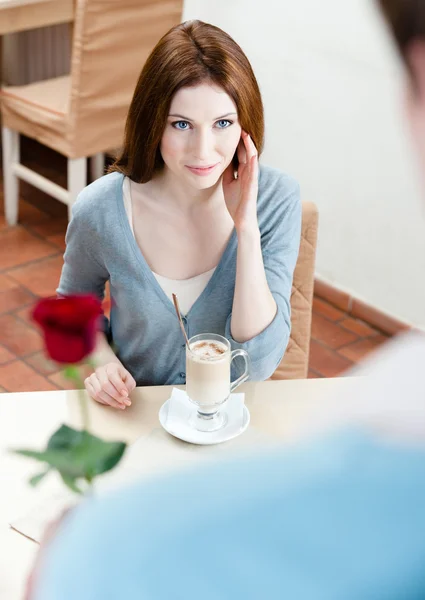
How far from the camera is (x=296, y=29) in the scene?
9.21 ft

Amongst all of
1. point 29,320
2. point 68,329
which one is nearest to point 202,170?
point 68,329

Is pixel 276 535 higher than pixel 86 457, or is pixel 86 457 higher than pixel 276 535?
pixel 276 535

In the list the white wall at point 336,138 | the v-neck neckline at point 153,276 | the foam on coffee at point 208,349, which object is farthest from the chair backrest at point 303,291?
the white wall at point 336,138

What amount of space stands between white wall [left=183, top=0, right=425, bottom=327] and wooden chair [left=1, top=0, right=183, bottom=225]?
0.26 meters

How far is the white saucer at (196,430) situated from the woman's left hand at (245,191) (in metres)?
0.33

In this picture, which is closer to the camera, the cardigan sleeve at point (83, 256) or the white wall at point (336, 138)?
the cardigan sleeve at point (83, 256)

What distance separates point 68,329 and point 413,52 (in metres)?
0.26

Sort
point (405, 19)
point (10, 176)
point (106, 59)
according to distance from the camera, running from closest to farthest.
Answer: point (405, 19) < point (106, 59) < point (10, 176)

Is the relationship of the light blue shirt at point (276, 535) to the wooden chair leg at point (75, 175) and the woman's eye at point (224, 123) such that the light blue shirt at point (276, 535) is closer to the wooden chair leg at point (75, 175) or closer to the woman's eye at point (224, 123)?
the woman's eye at point (224, 123)

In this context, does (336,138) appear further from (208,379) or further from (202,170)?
(208,379)

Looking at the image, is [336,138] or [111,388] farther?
[336,138]

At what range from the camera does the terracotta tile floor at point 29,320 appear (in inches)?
104

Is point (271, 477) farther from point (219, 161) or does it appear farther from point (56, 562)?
point (219, 161)

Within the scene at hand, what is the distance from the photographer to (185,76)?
1.39 meters
